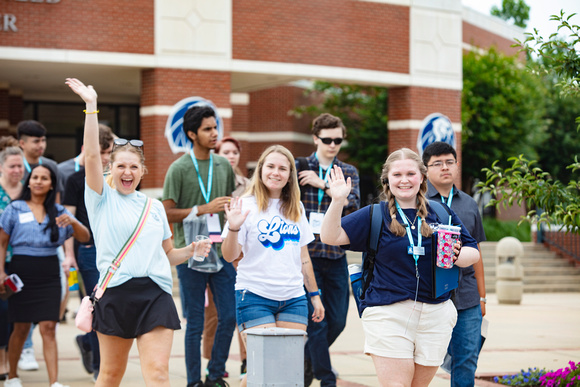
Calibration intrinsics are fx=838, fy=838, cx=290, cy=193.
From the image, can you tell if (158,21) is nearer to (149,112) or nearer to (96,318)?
(149,112)

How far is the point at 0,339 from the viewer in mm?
7961

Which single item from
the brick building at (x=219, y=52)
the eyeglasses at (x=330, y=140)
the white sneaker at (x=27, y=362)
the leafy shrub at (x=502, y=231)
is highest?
the brick building at (x=219, y=52)

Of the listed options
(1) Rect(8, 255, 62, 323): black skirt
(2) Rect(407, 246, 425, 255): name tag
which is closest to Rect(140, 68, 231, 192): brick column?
(1) Rect(8, 255, 62, 323): black skirt

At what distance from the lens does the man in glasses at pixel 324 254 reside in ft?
21.9

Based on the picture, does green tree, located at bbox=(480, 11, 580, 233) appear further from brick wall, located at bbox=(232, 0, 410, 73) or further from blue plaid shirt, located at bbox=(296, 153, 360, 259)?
brick wall, located at bbox=(232, 0, 410, 73)

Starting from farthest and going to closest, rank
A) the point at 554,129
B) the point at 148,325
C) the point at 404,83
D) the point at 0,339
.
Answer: the point at 554,129, the point at 404,83, the point at 0,339, the point at 148,325

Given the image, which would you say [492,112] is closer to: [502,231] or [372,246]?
[502,231]

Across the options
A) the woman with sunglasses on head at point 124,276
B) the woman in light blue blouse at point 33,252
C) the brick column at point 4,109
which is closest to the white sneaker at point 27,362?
the woman in light blue blouse at point 33,252

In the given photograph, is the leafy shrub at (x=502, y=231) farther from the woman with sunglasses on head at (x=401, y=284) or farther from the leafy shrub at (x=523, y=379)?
the woman with sunglasses on head at (x=401, y=284)

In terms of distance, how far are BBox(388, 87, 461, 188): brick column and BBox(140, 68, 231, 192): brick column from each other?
5056 mm

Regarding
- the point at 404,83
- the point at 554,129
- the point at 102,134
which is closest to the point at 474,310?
the point at 102,134

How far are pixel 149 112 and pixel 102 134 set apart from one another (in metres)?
12.6

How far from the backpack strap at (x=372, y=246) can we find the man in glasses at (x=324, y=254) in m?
1.95

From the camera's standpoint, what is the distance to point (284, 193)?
5797mm
